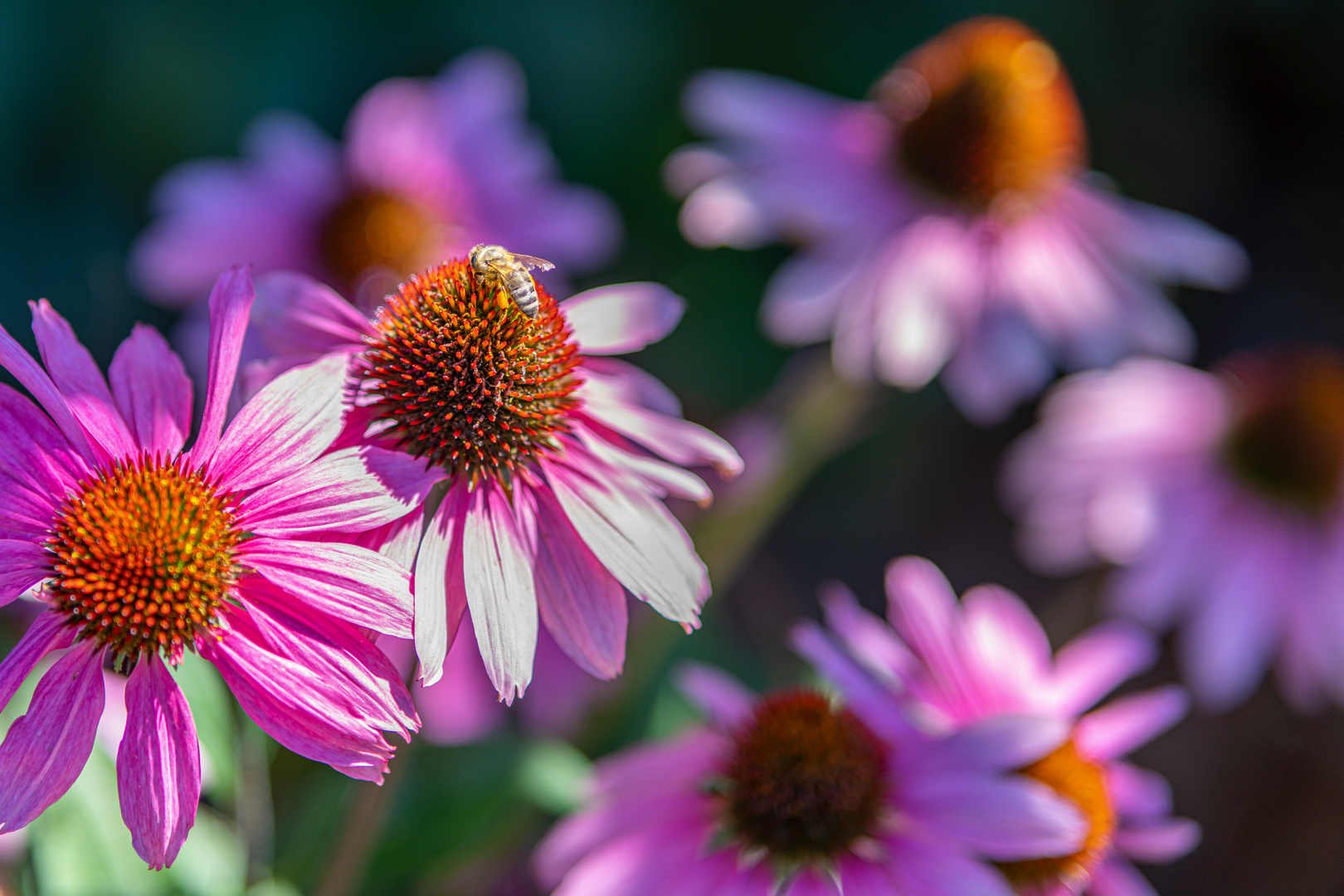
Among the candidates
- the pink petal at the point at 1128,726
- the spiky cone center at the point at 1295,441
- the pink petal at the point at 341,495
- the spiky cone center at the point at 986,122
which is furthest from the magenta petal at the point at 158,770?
the spiky cone center at the point at 1295,441

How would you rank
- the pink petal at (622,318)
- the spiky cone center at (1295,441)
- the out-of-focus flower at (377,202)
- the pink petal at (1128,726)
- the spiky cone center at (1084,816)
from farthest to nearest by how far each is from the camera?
the spiky cone center at (1295,441) < the out-of-focus flower at (377,202) < the pink petal at (1128,726) < the spiky cone center at (1084,816) < the pink petal at (622,318)

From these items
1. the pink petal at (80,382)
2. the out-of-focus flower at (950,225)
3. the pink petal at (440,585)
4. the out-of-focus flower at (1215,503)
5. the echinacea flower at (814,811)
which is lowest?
the out-of-focus flower at (1215,503)

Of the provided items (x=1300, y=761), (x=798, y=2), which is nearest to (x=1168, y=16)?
Answer: (x=798, y=2)

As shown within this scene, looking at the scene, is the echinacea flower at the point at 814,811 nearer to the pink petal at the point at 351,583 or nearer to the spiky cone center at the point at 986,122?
the pink petal at the point at 351,583

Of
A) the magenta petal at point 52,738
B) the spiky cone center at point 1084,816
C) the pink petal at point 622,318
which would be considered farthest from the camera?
the spiky cone center at point 1084,816

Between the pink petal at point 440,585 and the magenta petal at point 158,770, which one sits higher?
the pink petal at point 440,585

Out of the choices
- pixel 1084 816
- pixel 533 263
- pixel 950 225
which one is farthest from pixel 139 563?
pixel 950 225

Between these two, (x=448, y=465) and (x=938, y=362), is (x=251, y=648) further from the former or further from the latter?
(x=938, y=362)
